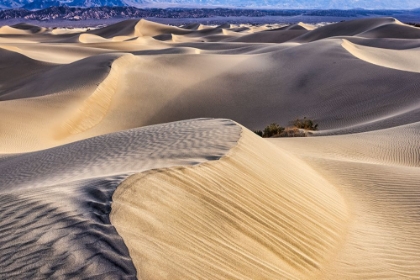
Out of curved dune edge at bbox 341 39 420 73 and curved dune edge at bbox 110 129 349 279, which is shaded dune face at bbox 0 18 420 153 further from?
curved dune edge at bbox 110 129 349 279

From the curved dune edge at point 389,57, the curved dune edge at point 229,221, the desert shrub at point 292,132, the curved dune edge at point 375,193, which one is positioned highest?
the curved dune edge at point 229,221

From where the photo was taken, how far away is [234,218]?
562 centimetres

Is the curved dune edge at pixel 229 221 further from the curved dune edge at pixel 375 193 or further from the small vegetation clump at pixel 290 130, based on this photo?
the small vegetation clump at pixel 290 130

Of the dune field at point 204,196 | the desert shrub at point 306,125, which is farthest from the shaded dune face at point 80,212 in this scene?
the desert shrub at point 306,125

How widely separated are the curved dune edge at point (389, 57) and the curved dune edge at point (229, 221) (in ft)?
60.1

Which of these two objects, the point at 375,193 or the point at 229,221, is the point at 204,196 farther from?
the point at 375,193

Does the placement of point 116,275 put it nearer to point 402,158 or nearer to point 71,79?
point 402,158

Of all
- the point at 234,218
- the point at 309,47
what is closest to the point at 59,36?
the point at 309,47

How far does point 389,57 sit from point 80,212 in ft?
87.6

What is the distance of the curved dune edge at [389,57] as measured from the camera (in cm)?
2517

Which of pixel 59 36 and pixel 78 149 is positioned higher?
pixel 78 149

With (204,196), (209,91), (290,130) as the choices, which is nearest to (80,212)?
(204,196)

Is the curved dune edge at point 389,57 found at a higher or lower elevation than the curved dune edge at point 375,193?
lower

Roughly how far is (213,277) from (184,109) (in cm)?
1769
